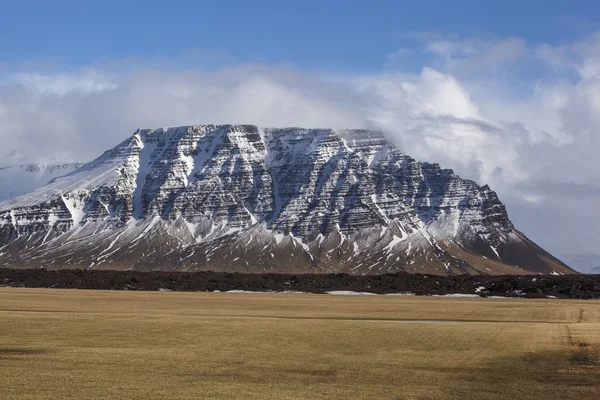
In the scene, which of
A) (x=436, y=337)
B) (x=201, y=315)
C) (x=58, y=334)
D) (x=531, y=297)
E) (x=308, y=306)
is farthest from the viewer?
(x=531, y=297)

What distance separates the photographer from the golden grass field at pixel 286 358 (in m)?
33.4

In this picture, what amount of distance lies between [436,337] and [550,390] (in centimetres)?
2129

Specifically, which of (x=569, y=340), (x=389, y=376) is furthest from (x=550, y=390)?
(x=569, y=340)

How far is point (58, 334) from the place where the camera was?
5181 cm

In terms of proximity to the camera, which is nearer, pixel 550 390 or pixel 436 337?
pixel 550 390

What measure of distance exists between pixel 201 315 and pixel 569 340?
1291 inches

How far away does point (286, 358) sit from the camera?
43.0 meters

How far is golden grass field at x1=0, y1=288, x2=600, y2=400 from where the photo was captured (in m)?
33.4

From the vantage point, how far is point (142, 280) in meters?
160

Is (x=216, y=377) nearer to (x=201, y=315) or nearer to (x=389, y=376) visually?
(x=389, y=376)

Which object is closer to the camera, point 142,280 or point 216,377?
point 216,377

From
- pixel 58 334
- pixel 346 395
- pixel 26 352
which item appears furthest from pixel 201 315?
pixel 346 395

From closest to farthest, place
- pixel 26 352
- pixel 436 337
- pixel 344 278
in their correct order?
pixel 26 352 < pixel 436 337 < pixel 344 278

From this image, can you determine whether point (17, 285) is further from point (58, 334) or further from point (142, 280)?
point (58, 334)
